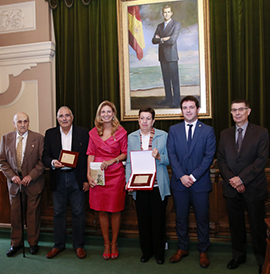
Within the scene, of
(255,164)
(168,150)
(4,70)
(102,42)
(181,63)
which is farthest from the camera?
(4,70)

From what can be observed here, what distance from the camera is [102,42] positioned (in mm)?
4609

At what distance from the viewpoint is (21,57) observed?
190 inches

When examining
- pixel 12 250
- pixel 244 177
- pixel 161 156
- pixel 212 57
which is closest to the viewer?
pixel 244 177

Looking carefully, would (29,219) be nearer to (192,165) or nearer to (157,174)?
(157,174)

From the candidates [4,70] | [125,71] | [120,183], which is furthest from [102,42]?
[120,183]

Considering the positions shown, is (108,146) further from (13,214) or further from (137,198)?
(13,214)

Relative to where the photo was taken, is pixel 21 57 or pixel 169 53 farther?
pixel 21 57

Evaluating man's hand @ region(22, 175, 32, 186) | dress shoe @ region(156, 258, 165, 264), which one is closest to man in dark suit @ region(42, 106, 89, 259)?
man's hand @ region(22, 175, 32, 186)

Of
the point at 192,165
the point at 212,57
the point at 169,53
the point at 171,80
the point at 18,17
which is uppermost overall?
the point at 18,17

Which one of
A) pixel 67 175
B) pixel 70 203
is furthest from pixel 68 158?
pixel 70 203

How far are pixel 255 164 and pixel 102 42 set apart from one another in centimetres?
310

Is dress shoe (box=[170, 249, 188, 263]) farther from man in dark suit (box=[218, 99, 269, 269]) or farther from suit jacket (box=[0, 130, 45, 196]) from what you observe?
suit jacket (box=[0, 130, 45, 196])

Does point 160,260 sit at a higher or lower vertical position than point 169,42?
lower

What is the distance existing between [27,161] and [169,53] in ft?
8.47
